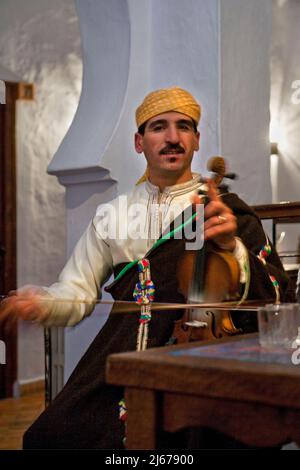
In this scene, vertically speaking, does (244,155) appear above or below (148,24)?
below

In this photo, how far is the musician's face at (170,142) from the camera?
8.77 ft

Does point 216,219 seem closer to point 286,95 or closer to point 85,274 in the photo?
point 85,274

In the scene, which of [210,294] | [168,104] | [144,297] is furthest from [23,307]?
[168,104]

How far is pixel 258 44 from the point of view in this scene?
358cm

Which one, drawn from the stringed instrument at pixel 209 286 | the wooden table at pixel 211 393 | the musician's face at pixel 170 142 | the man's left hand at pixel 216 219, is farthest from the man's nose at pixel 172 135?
the wooden table at pixel 211 393

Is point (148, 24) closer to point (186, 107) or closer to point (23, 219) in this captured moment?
point (186, 107)

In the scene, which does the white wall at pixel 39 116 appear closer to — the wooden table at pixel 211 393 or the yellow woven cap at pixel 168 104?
the yellow woven cap at pixel 168 104

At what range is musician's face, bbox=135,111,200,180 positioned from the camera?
2.67 m

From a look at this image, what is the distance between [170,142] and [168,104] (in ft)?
0.45

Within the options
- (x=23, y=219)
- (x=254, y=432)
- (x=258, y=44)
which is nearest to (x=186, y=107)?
(x=258, y=44)

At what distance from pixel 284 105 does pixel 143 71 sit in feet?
13.0

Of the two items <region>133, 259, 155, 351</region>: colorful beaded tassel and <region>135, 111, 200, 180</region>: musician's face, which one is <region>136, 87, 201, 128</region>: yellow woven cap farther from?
<region>133, 259, 155, 351</region>: colorful beaded tassel

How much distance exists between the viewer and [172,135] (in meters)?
2.67

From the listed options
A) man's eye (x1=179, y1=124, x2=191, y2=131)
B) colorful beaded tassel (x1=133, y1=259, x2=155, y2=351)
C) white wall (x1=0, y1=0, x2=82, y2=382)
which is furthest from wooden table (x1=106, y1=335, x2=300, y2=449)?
white wall (x1=0, y1=0, x2=82, y2=382)
